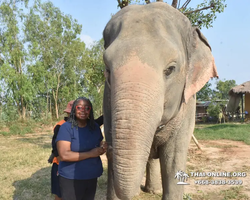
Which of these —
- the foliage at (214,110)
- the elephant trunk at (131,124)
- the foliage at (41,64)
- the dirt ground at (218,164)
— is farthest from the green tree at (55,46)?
the elephant trunk at (131,124)

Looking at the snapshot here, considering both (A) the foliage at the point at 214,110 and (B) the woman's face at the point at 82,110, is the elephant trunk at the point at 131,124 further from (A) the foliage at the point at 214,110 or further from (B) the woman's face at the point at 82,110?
(A) the foliage at the point at 214,110

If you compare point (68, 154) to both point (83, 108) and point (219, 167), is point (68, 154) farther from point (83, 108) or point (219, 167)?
point (219, 167)

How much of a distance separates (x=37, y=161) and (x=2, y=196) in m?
2.55

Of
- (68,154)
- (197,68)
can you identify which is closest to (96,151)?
(68,154)

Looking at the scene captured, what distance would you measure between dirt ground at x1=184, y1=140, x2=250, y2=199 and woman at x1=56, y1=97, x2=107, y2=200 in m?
2.41

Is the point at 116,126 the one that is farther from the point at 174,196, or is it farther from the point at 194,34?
the point at 174,196

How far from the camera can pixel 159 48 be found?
1849 millimetres

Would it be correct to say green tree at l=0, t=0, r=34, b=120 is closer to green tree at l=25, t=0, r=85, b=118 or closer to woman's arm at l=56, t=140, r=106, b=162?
green tree at l=25, t=0, r=85, b=118

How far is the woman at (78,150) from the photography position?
2420 millimetres

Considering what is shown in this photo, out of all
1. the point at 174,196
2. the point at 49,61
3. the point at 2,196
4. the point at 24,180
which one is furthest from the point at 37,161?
the point at 49,61

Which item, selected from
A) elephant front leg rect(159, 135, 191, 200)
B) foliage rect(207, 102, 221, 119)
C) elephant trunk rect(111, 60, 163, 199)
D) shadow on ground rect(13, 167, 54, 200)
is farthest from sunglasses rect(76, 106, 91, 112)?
foliage rect(207, 102, 221, 119)

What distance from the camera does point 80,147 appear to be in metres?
2.48

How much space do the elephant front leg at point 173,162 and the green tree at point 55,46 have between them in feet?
61.8

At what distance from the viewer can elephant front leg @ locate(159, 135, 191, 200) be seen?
276 centimetres
